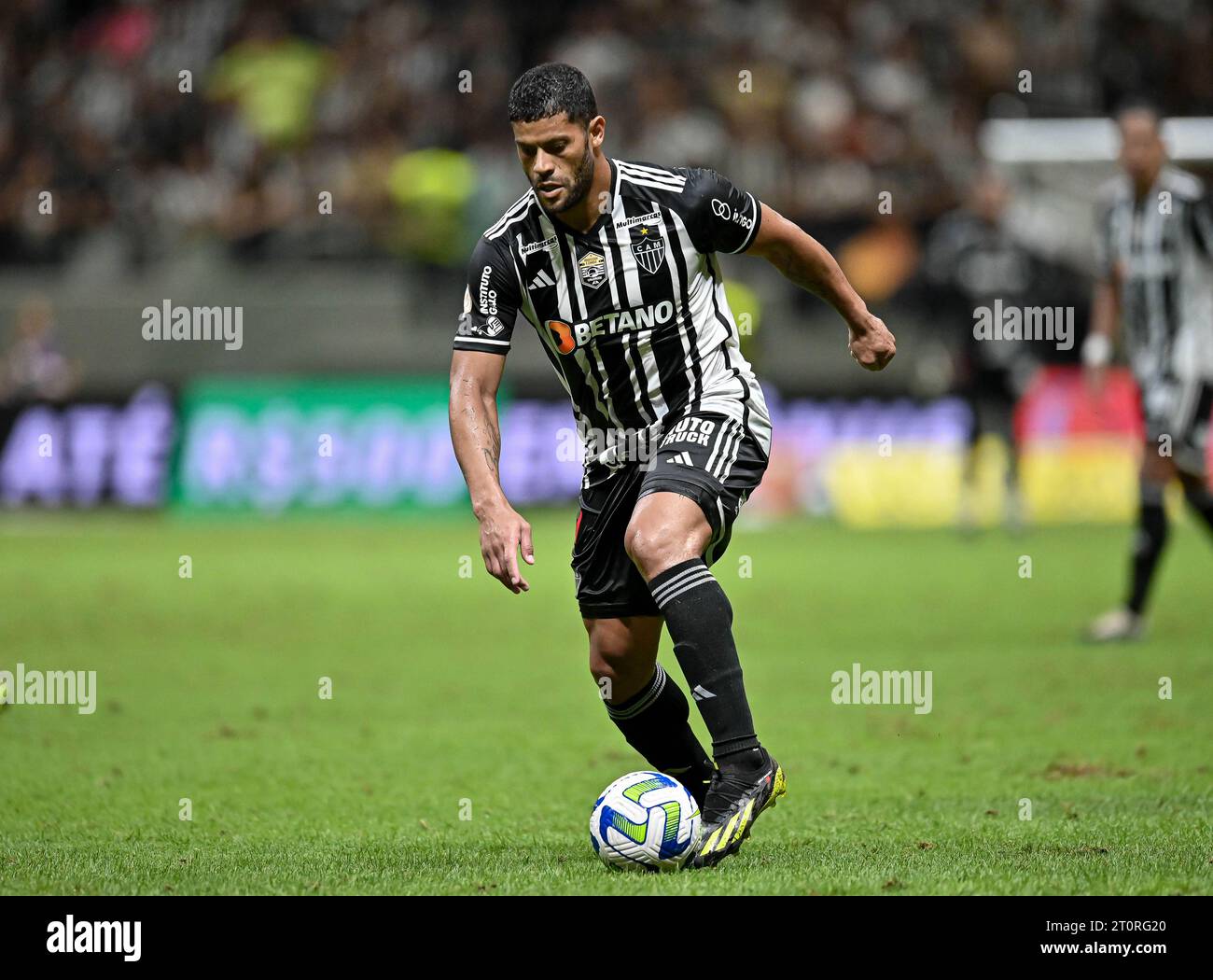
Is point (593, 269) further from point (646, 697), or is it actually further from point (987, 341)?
point (987, 341)

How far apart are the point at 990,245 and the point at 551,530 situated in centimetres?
530

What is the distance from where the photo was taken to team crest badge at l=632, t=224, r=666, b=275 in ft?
17.7

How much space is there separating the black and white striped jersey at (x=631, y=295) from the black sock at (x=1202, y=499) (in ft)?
18.1

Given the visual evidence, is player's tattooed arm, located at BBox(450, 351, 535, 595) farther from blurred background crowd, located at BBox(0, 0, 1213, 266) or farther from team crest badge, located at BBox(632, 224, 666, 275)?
blurred background crowd, located at BBox(0, 0, 1213, 266)

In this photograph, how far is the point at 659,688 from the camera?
5680mm

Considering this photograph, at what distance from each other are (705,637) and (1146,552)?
590cm

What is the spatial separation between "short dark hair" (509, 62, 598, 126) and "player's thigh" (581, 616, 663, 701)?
1587 millimetres

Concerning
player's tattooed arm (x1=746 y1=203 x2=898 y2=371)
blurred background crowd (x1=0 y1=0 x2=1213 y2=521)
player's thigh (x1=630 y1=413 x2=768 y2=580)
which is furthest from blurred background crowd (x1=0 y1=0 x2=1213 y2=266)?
player's thigh (x1=630 y1=413 x2=768 y2=580)

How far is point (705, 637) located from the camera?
5.05 meters

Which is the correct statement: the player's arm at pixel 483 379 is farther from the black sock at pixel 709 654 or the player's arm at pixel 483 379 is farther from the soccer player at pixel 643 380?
the black sock at pixel 709 654

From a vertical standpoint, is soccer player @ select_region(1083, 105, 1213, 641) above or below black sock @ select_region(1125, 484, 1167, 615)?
above

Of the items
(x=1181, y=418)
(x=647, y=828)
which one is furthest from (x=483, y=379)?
(x=1181, y=418)
